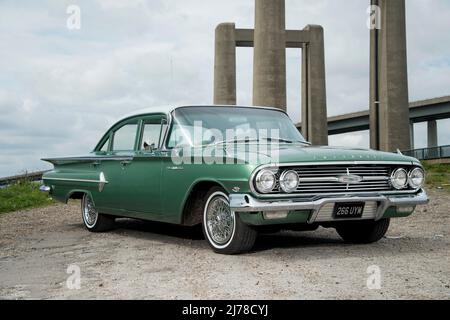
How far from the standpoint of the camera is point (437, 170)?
2275cm

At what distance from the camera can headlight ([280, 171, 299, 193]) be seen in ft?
22.0

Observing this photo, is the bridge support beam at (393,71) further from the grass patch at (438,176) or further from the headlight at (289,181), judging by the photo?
the headlight at (289,181)

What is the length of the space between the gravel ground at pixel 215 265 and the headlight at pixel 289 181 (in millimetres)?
692

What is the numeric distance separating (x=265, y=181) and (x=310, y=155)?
557 mm

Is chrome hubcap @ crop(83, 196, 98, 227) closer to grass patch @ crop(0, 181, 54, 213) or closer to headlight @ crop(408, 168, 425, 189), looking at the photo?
headlight @ crop(408, 168, 425, 189)

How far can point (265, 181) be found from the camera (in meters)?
6.67

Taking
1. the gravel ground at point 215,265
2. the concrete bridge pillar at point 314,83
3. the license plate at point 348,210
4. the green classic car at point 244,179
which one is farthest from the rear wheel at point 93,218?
the concrete bridge pillar at point 314,83

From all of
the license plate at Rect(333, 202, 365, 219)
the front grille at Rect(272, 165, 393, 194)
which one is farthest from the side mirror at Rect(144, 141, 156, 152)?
the license plate at Rect(333, 202, 365, 219)

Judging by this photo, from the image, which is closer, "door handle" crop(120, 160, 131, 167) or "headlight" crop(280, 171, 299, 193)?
"headlight" crop(280, 171, 299, 193)

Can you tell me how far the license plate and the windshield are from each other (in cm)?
152

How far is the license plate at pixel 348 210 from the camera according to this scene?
6883 mm
